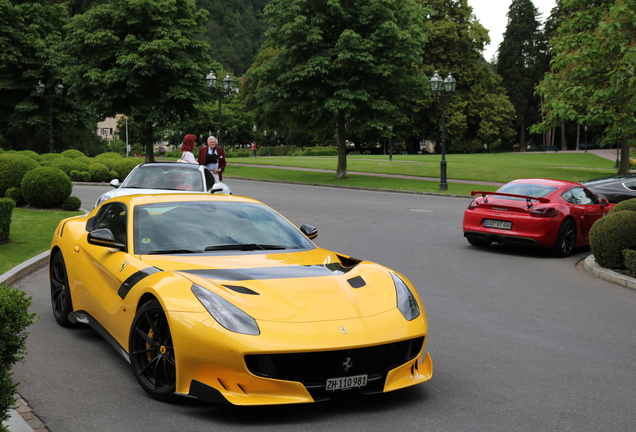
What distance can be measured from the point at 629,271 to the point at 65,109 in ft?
167

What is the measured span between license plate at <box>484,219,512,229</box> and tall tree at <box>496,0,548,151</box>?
8462 cm

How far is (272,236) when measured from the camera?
618cm

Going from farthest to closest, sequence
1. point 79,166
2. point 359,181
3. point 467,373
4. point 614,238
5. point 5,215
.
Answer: point 359,181 < point 79,166 < point 5,215 < point 614,238 < point 467,373

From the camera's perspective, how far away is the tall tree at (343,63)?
3534 centimetres

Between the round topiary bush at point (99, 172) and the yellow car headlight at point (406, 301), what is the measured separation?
90.7 feet

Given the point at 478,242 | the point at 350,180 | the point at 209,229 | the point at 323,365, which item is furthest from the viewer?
the point at 350,180

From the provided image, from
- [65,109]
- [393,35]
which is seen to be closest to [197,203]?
[393,35]

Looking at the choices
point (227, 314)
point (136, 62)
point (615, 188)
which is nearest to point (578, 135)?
point (136, 62)

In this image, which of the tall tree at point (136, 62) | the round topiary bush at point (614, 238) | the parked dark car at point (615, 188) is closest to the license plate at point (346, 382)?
the round topiary bush at point (614, 238)

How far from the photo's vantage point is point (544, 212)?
1328 cm

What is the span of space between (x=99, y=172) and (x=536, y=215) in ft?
74.0

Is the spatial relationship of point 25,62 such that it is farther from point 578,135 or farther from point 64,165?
point 578,135

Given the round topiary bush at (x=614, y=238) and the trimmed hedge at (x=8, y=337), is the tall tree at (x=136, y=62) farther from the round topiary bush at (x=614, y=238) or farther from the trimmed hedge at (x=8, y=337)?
the trimmed hedge at (x=8, y=337)

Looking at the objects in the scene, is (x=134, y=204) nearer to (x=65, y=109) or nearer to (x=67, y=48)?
(x=67, y=48)
